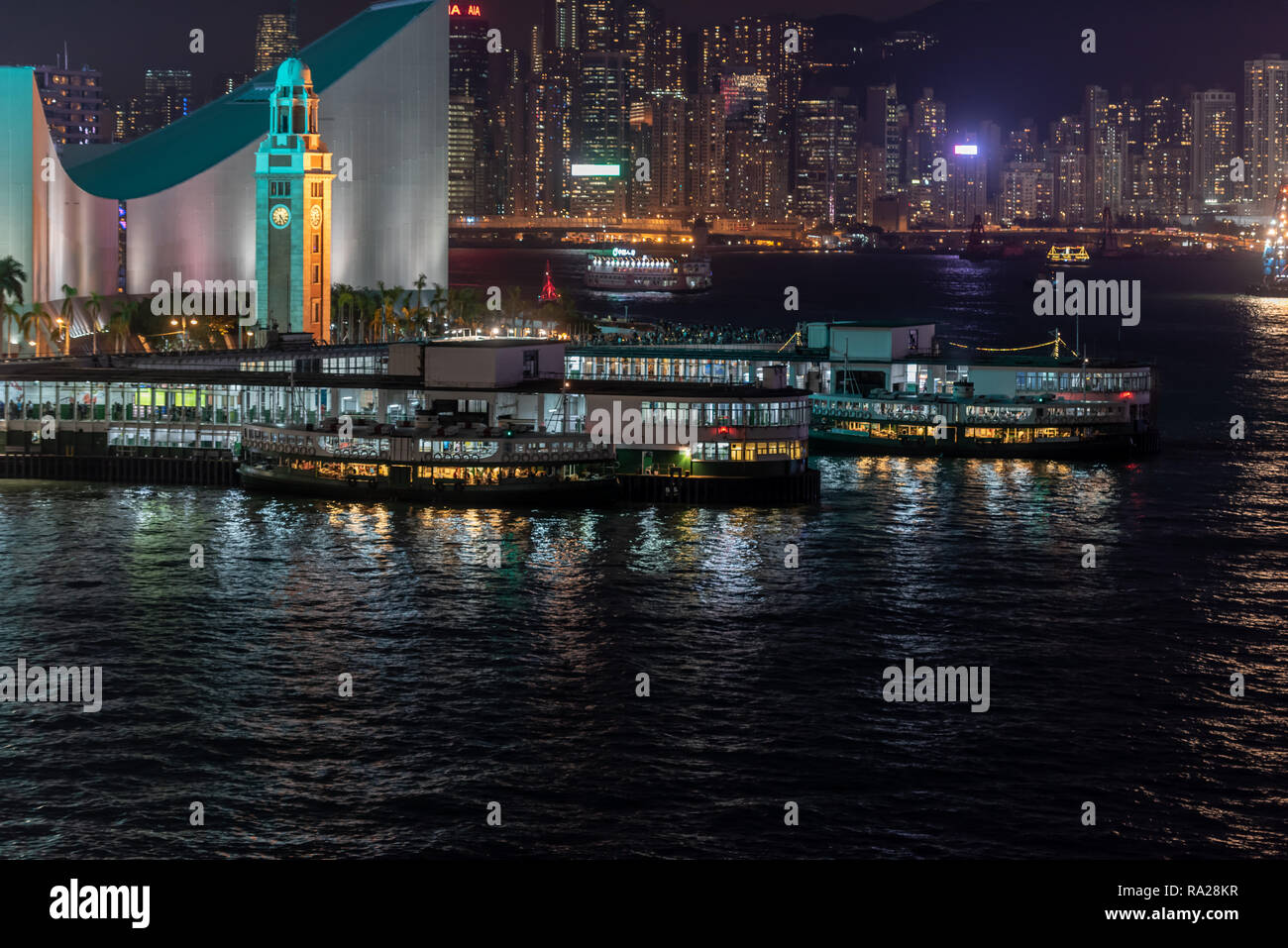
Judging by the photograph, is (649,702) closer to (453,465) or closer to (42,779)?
(42,779)

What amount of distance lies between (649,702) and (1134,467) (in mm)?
49796

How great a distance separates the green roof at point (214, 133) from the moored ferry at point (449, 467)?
4785cm

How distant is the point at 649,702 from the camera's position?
4197 cm

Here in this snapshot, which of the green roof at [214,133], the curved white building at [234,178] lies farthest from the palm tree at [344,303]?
the green roof at [214,133]

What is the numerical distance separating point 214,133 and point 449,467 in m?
59.9

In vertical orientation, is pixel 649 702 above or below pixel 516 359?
below

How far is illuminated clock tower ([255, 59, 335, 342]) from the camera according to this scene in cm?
10906

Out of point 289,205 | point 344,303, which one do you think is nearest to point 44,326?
point 289,205

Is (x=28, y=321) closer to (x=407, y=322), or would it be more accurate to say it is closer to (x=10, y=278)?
(x=10, y=278)

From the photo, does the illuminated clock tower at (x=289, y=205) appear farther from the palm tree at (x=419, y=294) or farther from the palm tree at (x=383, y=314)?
the palm tree at (x=419, y=294)

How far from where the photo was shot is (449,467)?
70.9m

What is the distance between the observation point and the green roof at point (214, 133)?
117 metres

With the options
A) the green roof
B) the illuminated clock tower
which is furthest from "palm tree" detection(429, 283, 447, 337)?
the illuminated clock tower
